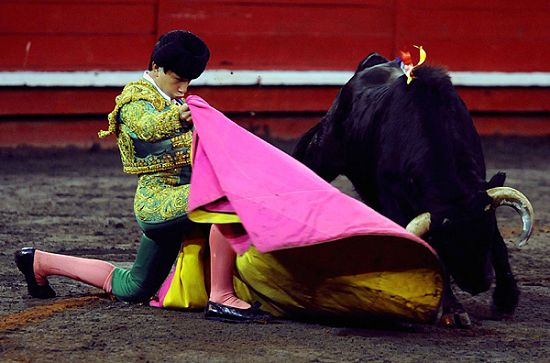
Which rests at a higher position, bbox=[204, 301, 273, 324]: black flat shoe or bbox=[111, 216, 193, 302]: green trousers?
bbox=[111, 216, 193, 302]: green trousers

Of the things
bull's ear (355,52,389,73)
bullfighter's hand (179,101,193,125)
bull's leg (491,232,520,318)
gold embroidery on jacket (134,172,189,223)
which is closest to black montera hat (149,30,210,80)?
bullfighter's hand (179,101,193,125)

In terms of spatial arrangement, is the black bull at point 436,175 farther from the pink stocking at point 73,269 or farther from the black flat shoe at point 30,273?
the black flat shoe at point 30,273

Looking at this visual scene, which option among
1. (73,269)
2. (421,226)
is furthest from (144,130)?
(421,226)

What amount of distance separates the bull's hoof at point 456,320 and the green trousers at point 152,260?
740 mm

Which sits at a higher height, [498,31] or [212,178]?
[498,31]

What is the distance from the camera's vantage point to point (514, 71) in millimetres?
8180

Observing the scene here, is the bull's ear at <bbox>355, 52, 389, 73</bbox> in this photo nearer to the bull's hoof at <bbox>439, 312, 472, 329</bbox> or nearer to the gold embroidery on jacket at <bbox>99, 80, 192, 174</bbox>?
the gold embroidery on jacket at <bbox>99, 80, 192, 174</bbox>

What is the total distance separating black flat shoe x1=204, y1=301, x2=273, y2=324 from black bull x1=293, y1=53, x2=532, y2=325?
0.47 metres

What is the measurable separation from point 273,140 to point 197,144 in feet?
14.7

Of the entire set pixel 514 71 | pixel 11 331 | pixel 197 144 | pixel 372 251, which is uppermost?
pixel 514 71

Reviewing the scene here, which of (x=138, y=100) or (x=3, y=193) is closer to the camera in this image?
(x=138, y=100)

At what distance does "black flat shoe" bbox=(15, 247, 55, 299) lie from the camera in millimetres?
3395

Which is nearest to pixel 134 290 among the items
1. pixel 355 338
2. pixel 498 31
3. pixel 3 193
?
pixel 355 338

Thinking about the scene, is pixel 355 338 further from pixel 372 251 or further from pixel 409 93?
pixel 409 93
